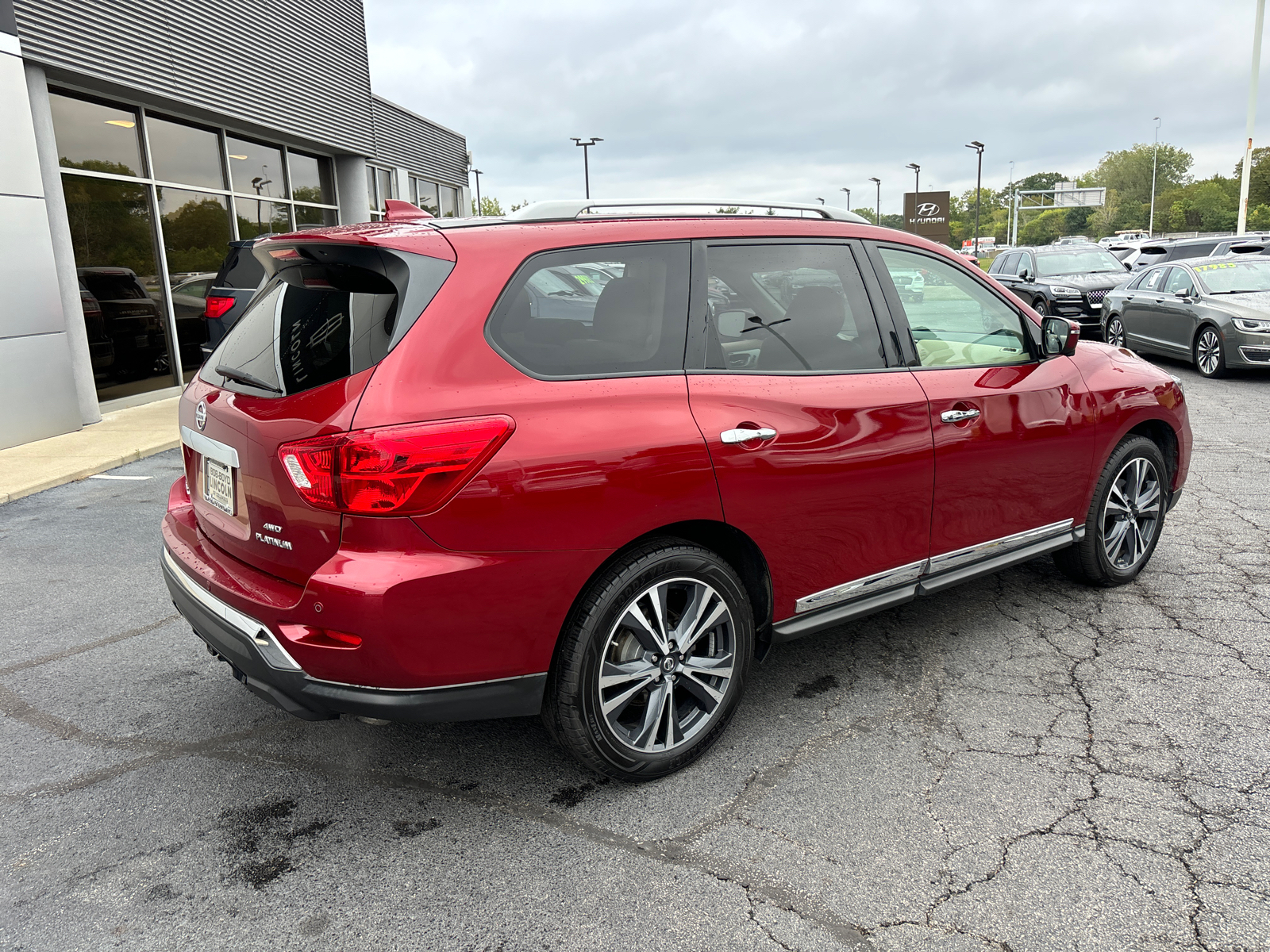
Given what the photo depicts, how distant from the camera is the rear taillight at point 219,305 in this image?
992 centimetres

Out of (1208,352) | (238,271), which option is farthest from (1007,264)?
(238,271)

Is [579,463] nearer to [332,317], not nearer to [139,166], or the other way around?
[332,317]

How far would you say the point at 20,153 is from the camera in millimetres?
9023

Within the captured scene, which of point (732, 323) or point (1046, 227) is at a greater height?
point (1046, 227)

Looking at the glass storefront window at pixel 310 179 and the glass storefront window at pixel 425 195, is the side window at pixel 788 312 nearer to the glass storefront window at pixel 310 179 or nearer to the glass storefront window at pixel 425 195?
the glass storefront window at pixel 310 179

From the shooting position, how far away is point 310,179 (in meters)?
17.3

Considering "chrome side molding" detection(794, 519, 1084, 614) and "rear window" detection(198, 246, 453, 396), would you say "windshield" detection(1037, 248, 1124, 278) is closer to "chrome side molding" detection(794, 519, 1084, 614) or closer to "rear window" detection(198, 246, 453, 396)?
"chrome side molding" detection(794, 519, 1084, 614)

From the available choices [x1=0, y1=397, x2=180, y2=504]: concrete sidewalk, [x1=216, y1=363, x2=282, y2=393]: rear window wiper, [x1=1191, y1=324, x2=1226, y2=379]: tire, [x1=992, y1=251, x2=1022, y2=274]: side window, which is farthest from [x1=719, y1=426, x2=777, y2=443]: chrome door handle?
[x1=992, y1=251, x2=1022, y2=274]: side window

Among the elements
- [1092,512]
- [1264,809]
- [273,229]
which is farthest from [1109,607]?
[273,229]

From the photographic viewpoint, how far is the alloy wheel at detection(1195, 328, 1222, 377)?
11.8 meters

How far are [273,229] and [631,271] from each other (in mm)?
14715

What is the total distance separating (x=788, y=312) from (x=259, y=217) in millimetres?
14055

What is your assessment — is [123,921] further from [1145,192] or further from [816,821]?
[1145,192]

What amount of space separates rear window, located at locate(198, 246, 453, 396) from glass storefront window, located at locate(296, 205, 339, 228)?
47.6 ft
